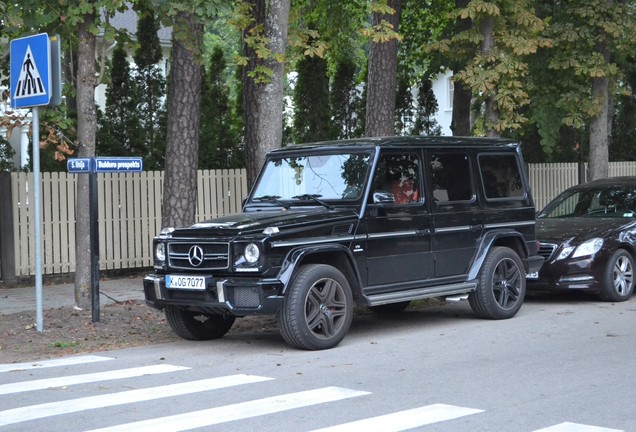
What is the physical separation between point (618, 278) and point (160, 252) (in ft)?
21.8

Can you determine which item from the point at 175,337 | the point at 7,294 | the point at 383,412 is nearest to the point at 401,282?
the point at 175,337

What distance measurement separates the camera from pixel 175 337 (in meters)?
12.1

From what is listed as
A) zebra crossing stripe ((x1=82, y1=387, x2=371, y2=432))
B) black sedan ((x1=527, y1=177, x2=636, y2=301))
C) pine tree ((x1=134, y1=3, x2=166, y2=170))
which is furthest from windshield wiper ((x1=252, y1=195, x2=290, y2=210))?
pine tree ((x1=134, y1=3, x2=166, y2=170))

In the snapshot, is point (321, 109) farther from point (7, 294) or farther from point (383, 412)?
point (383, 412)

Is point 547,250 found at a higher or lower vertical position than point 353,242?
lower

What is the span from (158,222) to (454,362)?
9394mm

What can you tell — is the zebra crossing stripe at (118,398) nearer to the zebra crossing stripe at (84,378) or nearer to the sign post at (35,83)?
the zebra crossing stripe at (84,378)

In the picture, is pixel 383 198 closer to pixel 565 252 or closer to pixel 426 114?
pixel 565 252

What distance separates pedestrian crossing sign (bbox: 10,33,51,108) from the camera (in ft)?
38.4

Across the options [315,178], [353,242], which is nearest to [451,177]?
[315,178]

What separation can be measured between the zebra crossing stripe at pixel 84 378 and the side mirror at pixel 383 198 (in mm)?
2926

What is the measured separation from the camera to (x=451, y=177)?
12656mm

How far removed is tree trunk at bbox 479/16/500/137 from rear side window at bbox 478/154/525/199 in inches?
201

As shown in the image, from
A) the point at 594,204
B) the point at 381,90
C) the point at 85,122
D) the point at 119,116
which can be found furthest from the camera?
the point at 119,116
